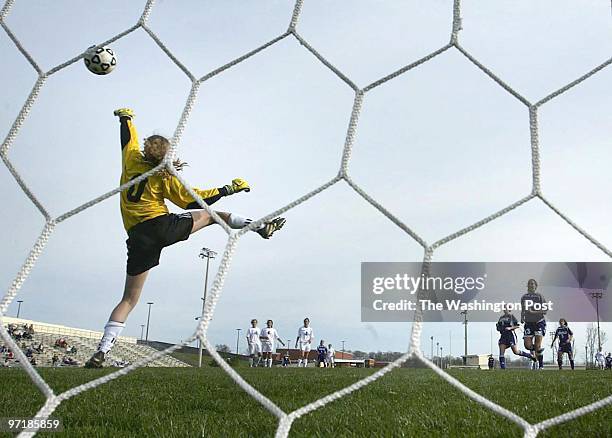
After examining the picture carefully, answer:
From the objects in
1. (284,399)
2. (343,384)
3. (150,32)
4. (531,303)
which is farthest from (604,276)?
(150,32)

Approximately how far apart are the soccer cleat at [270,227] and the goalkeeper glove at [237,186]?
197 millimetres

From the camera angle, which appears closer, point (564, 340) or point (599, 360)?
point (564, 340)

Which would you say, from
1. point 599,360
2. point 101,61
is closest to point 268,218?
point 101,61

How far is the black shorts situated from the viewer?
2807 millimetres

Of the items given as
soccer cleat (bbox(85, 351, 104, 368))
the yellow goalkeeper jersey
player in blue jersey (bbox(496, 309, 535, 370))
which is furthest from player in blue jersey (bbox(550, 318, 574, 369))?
the yellow goalkeeper jersey

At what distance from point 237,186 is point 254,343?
8.71 m

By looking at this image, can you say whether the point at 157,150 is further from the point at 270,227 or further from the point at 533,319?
the point at 533,319

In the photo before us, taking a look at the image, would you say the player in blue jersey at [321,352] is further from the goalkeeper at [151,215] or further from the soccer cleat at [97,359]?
the goalkeeper at [151,215]

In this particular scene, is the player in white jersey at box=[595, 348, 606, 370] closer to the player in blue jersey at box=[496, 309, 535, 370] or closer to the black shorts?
the player in blue jersey at box=[496, 309, 535, 370]

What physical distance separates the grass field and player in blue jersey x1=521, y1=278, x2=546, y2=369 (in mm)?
4343

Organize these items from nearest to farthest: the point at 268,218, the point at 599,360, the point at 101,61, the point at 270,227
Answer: the point at 268,218 → the point at 270,227 → the point at 101,61 → the point at 599,360

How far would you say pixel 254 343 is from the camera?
37.0 feet

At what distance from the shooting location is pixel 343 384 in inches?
145

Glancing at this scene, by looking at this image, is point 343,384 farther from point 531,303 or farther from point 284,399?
point 531,303
